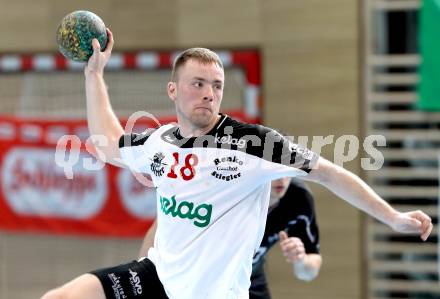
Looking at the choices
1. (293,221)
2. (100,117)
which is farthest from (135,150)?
(293,221)

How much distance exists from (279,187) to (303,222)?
0.48 metres

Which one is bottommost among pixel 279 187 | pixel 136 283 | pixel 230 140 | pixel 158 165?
pixel 136 283

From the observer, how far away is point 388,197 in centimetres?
813

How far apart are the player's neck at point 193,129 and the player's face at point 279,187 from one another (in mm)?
1010

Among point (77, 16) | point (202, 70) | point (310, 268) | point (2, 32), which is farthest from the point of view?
point (2, 32)

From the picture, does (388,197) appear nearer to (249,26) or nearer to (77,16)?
(249,26)

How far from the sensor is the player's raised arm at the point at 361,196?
142 inches

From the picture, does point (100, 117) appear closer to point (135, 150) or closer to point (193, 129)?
point (135, 150)

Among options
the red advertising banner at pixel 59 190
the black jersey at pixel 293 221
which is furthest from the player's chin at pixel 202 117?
the red advertising banner at pixel 59 190

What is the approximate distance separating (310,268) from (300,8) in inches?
155

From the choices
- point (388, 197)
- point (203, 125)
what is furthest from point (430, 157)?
point (203, 125)

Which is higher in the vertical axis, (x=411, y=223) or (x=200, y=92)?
(x=200, y=92)

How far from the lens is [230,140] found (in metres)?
3.70

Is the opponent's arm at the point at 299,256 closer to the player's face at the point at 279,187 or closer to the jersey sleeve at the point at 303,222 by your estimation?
the jersey sleeve at the point at 303,222
